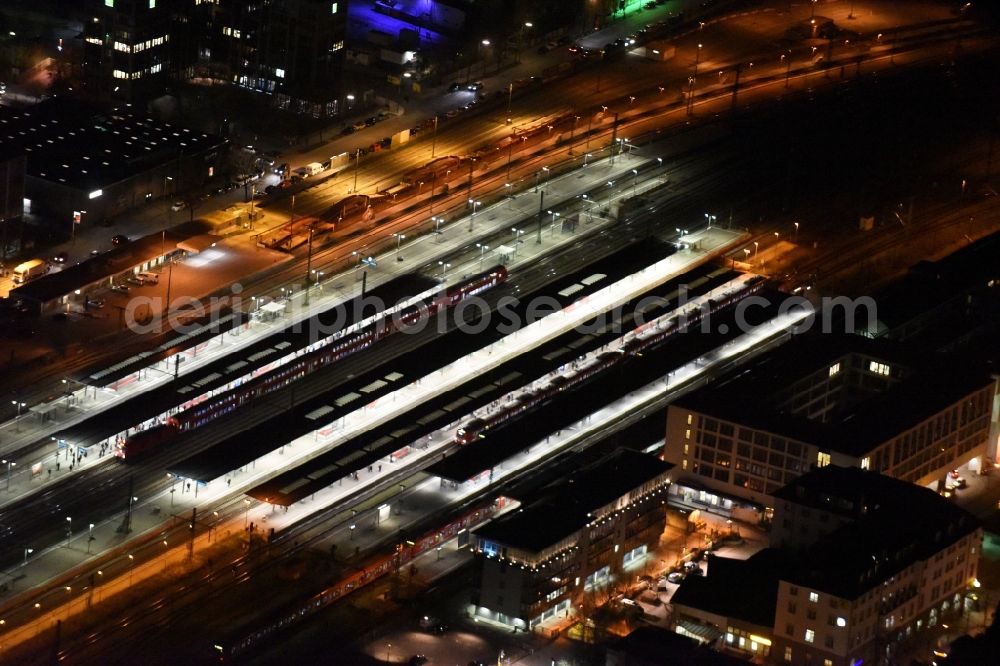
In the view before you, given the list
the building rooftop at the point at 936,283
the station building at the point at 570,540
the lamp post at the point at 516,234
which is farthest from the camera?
the lamp post at the point at 516,234

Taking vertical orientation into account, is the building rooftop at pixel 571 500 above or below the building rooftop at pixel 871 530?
below

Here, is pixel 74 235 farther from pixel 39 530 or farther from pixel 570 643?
pixel 570 643

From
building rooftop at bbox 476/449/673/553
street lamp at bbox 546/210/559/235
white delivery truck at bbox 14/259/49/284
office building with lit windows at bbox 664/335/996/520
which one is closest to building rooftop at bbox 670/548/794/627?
building rooftop at bbox 476/449/673/553

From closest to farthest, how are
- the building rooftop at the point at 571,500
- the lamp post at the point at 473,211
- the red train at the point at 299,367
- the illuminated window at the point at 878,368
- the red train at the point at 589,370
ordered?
the building rooftop at the point at 571,500
the red train at the point at 299,367
the red train at the point at 589,370
the illuminated window at the point at 878,368
the lamp post at the point at 473,211

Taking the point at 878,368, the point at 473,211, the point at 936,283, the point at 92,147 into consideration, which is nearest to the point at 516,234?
the point at 473,211

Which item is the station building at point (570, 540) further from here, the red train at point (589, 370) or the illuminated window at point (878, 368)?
the illuminated window at point (878, 368)

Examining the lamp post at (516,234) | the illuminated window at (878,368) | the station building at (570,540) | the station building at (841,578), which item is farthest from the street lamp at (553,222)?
the station building at (841,578)

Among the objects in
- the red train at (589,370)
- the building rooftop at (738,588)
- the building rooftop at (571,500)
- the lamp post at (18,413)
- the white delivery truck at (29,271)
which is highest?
the building rooftop at (571,500)
